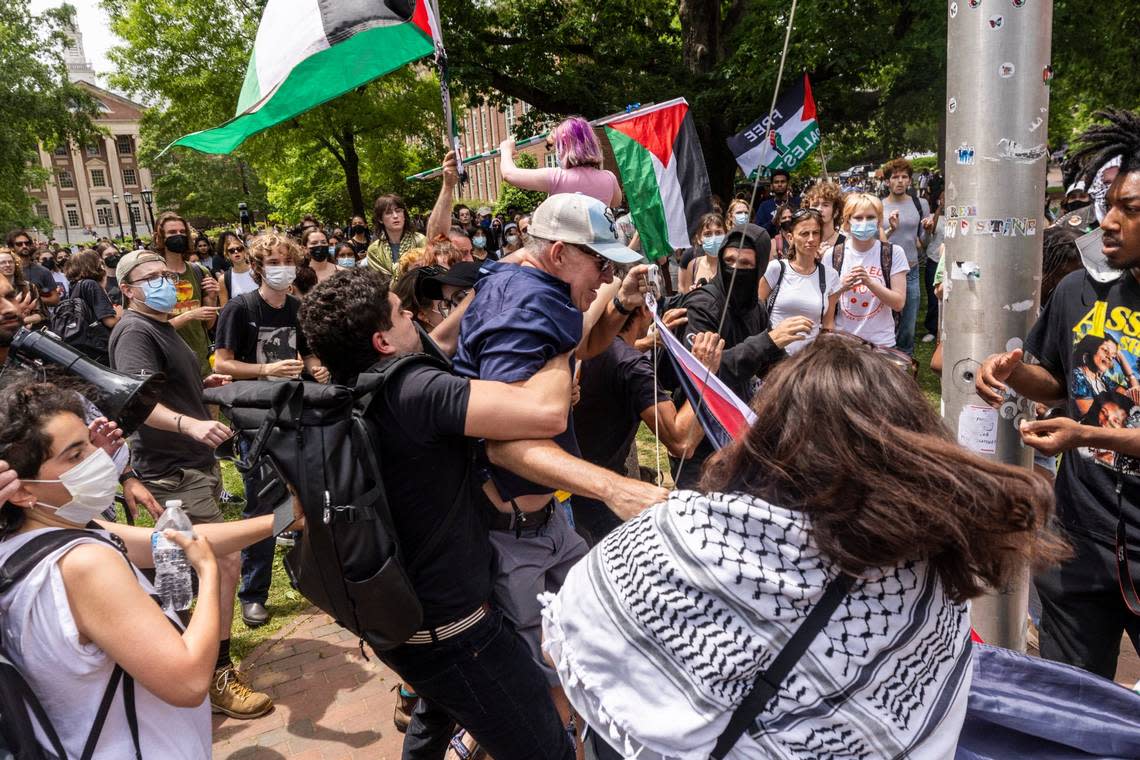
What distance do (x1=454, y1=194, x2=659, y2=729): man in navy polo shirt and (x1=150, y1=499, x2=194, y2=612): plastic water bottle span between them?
868mm

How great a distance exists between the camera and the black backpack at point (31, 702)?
1599 mm

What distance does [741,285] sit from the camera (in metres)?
4.22

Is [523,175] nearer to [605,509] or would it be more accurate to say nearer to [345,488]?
[605,509]

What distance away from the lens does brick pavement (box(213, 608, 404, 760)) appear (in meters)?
3.50

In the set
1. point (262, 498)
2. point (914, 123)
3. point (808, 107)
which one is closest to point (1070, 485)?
point (262, 498)

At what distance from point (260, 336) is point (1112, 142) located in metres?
4.51

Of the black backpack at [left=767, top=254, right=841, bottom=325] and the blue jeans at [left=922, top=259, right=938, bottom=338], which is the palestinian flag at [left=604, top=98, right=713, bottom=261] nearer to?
the black backpack at [left=767, top=254, right=841, bottom=325]

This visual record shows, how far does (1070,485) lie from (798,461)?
1.72 metres

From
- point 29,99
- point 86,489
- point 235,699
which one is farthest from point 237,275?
point 29,99

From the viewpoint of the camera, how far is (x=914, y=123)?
21.0 m

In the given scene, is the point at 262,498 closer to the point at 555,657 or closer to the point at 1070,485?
the point at 555,657

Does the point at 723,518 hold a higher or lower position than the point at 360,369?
Answer: lower

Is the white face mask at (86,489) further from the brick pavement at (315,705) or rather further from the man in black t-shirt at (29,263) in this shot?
the man in black t-shirt at (29,263)

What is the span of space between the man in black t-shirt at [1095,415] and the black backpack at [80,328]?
18.4 feet
